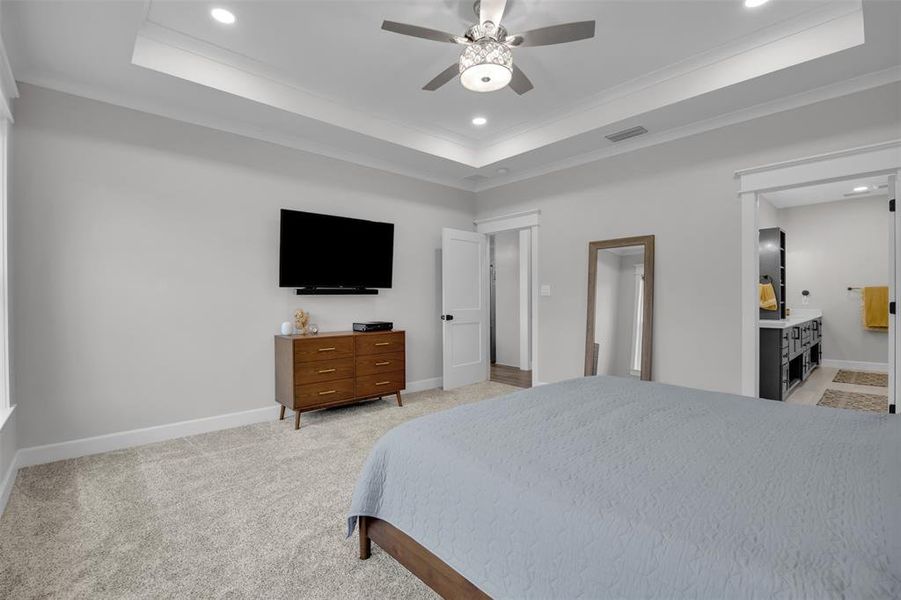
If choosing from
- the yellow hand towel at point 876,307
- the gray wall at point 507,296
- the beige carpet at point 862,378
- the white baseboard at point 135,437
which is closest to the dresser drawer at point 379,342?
the white baseboard at point 135,437

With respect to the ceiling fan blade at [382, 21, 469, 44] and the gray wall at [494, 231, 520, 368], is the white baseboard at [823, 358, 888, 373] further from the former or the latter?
the ceiling fan blade at [382, 21, 469, 44]

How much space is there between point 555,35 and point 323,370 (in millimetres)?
3085

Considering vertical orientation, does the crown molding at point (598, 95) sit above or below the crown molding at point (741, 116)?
above

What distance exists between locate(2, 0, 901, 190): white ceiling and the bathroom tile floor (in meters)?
3.13

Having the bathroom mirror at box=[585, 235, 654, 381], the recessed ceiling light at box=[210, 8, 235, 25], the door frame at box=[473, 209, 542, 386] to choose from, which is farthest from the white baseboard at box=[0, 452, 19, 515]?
the bathroom mirror at box=[585, 235, 654, 381]

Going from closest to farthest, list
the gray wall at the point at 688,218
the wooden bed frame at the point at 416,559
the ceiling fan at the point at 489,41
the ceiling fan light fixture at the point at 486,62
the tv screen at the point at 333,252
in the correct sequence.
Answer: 1. the wooden bed frame at the point at 416,559
2. the ceiling fan at the point at 489,41
3. the ceiling fan light fixture at the point at 486,62
4. the gray wall at the point at 688,218
5. the tv screen at the point at 333,252

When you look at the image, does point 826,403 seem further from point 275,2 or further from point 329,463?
point 275,2

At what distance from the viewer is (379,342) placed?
4.24m

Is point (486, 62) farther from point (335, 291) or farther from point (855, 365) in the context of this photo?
point (855, 365)

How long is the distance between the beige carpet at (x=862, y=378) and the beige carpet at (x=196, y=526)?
20.5 feet

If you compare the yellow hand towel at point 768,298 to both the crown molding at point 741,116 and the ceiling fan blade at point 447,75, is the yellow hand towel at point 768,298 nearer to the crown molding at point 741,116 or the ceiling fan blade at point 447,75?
the crown molding at point 741,116

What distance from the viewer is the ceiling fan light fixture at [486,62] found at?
2.45 m

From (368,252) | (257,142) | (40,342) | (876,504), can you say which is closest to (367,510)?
(876,504)

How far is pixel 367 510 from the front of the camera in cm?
169
